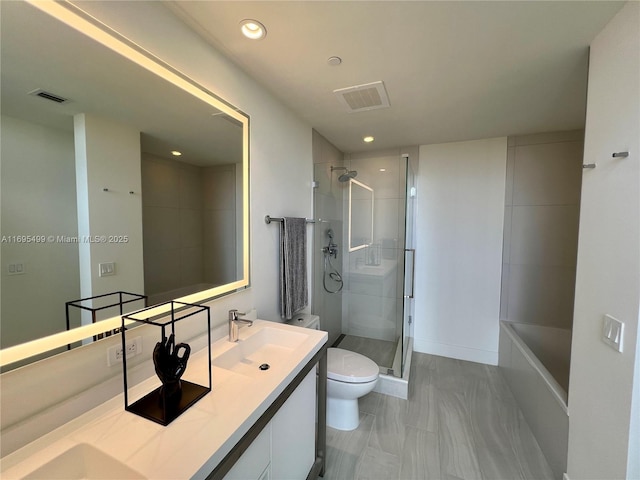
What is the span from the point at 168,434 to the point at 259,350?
31.7 inches

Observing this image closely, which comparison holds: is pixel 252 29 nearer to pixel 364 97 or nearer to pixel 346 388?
pixel 364 97

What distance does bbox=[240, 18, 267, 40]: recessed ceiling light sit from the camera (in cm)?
127

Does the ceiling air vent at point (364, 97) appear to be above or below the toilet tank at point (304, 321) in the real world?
above

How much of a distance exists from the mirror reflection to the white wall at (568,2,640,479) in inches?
67.8

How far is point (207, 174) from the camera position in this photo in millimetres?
1496

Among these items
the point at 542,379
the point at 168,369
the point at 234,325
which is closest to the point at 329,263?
the point at 234,325

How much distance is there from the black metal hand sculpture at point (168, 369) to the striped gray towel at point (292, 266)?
3.62 feet

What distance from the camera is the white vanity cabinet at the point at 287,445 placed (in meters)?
0.96

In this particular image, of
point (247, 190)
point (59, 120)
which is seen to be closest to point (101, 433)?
point (59, 120)

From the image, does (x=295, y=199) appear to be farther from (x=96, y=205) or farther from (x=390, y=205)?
(x=96, y=205)

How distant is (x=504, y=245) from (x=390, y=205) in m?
1.38

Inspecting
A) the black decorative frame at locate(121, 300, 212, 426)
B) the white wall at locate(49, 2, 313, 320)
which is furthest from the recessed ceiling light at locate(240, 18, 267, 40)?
the black decorative frame at locate(121, 300, 212, 426)

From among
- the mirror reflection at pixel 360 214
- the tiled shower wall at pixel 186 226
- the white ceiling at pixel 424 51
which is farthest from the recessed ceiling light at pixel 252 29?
the mirror reflection at pixel 360 214

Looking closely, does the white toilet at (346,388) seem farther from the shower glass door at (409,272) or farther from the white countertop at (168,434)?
the white countertop at (168,434)
